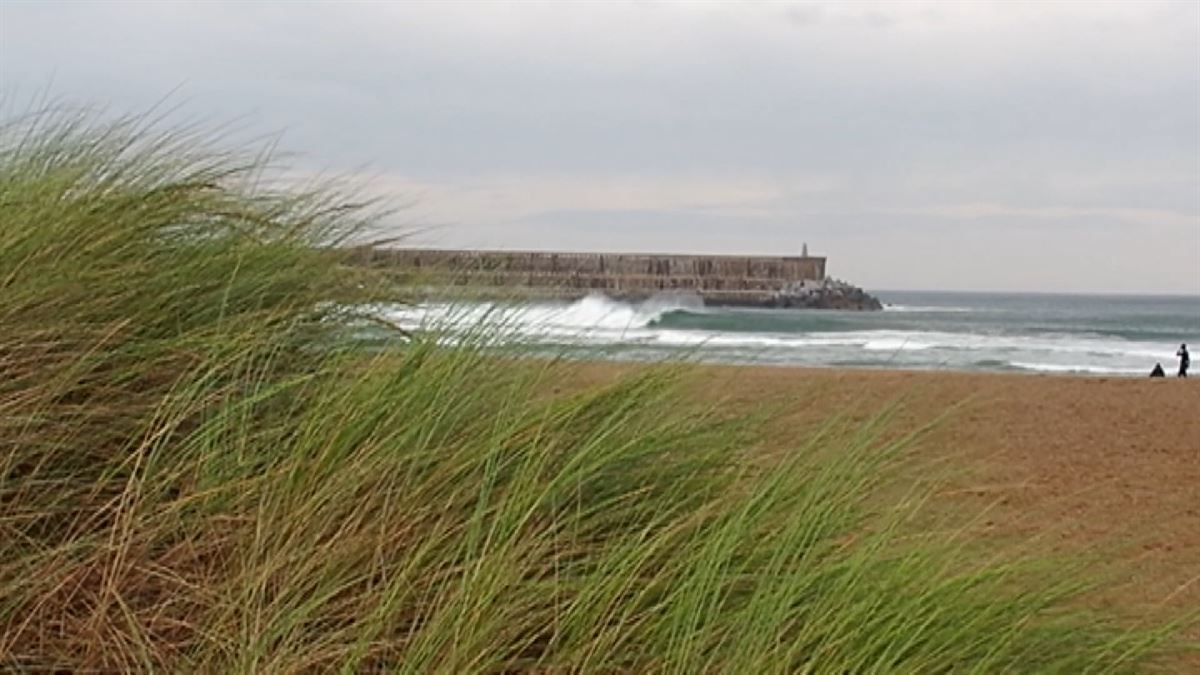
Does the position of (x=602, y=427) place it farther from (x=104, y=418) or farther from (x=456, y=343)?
(x=104, y=418)

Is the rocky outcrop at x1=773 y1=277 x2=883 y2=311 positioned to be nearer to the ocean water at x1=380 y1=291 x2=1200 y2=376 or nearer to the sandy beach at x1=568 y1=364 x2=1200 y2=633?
the ocean water at x1=380 y1=291 x2=1200 y2=376

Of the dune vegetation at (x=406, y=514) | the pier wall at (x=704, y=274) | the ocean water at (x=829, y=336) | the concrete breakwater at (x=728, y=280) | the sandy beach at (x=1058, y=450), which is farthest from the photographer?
the concrete breakwater at (x=728, y=280)

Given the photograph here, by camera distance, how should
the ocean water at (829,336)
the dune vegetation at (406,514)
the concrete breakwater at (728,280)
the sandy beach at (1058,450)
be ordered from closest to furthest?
1. the dune vegetation at (406,514)
2. the sandy beach at (1058,450)
3. the ocean water at (829,336)
4. the concrete breakwater at (728,280)

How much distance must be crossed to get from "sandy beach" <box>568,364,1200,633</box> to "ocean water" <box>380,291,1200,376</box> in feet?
0.48

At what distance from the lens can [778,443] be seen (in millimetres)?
2283

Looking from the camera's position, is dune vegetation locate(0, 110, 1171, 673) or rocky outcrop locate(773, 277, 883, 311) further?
rocky outcrop locate(773, 277, 883, 311)

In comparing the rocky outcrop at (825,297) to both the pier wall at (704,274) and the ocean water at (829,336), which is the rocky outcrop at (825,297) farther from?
the ocean water at (829,336)

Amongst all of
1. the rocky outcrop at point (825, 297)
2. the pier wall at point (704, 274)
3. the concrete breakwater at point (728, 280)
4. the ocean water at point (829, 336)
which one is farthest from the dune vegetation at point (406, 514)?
the rocky outcrop at point (825, 297)

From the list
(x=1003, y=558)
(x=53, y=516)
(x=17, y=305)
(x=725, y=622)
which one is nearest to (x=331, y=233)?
(x=17, y=305)

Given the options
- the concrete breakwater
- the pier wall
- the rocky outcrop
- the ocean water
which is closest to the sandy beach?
the ocean water

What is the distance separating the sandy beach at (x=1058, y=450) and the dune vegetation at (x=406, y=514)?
0.22 metres

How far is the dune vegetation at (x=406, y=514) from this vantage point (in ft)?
5.27

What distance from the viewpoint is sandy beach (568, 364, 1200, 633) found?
2.34 metres

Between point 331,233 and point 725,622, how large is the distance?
5.48ft
